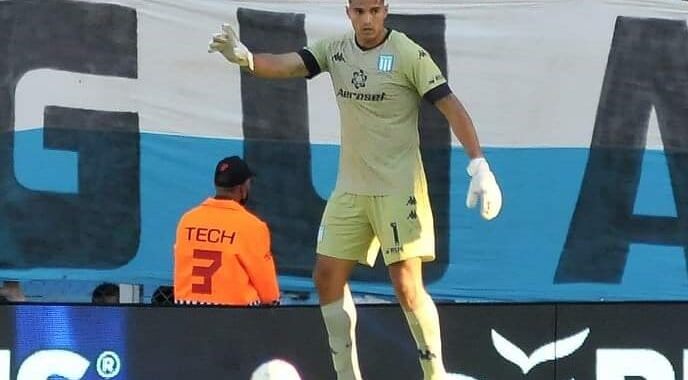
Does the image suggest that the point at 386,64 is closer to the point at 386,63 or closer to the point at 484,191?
the point at 386,63

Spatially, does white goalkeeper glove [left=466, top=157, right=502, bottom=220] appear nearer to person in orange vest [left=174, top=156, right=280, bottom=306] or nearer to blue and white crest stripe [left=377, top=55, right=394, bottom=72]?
blue and white crest stripe [left=377, top=55, right=394, bottom=72]

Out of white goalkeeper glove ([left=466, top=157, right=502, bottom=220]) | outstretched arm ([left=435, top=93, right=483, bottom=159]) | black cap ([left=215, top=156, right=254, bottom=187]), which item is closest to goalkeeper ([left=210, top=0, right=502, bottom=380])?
outstretched arm ([left=435, top=93, right=483, bottom=159])

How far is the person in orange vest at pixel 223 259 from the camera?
5.71 meters

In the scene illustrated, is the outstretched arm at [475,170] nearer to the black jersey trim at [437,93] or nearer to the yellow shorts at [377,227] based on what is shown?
the black jersey trim at [437,93]

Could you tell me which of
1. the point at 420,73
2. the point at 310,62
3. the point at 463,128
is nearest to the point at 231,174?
the point at 310,62

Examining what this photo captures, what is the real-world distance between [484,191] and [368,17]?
784 mm

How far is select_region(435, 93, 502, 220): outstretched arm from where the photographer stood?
14.6 feet

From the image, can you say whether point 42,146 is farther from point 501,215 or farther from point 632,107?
point 632,107

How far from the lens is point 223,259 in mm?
5703

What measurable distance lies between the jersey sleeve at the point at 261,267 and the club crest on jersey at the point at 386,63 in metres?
1.30

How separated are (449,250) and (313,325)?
1.78m

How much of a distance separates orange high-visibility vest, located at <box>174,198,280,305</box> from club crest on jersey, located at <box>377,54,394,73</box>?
→ 4.26 ft

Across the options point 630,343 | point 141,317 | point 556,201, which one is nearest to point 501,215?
point 556,201

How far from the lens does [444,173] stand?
6.80 metres
